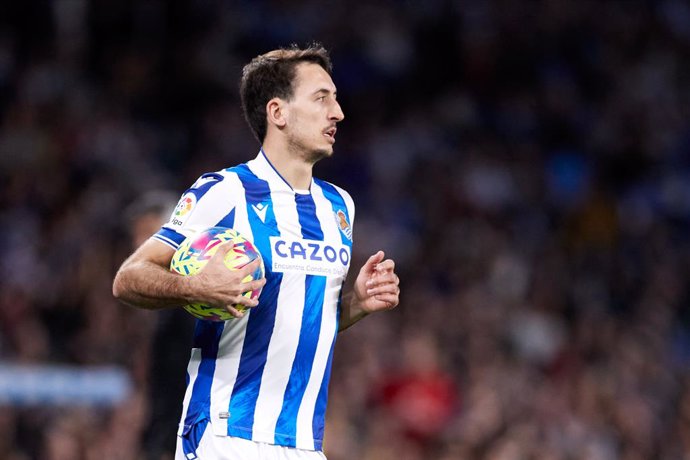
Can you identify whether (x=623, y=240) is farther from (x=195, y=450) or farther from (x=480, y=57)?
(x=195, y=450)

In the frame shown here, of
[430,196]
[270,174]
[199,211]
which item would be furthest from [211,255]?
[430,196]

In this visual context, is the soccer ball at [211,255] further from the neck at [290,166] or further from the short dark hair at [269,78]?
the short dark hair at [269,78]

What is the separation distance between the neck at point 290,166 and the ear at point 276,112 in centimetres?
11

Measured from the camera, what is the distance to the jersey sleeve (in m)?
4.55

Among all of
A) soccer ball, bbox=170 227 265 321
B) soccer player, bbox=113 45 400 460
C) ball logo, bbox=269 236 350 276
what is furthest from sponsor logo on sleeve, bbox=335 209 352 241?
soccer ball, bbox=170 227 265 321

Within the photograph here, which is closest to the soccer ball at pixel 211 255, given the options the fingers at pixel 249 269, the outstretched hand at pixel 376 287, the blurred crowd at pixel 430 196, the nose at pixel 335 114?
the fingers at pixel 249 269

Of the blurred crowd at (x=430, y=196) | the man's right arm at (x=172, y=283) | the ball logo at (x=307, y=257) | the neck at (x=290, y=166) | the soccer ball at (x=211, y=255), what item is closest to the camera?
the man's right arm at (x=172, y=283)

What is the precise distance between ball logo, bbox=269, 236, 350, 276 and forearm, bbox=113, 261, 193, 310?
1.56ft

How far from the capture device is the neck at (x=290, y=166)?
16.2ft

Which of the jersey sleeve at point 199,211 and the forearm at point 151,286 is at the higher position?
the jersey sleeve at point 199,211

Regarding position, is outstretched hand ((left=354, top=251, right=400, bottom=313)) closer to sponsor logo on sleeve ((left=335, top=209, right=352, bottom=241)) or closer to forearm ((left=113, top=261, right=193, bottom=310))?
sponsor logo on sleeve ((left=335, top=209, right=352, bottom=241))

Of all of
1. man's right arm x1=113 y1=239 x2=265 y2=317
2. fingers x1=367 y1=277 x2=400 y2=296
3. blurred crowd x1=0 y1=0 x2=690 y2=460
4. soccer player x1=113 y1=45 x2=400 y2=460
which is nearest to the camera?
man's right arm x1=113 y1=239 x2=265 y2=317

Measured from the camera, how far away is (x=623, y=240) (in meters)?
14.1

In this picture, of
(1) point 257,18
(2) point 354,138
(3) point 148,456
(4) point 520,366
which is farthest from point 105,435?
(1) point 257,18
